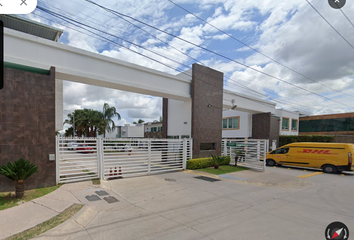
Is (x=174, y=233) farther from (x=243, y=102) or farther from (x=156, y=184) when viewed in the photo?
(x=243, y=102)

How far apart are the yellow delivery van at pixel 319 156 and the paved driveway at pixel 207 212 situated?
4.37 metres

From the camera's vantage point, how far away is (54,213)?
16.4ft

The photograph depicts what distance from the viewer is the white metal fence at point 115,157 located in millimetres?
8312

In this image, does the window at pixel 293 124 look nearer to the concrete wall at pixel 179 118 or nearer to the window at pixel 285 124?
the window at pixel 285 124

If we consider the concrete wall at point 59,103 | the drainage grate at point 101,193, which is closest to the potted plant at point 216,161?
the drainage grate at point 101,193

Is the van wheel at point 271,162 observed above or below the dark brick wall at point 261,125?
below

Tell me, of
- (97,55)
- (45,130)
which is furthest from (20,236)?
(97,55)

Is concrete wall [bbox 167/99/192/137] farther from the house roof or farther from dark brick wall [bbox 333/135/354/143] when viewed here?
dark brick wall [bbox 333/135/354/143]

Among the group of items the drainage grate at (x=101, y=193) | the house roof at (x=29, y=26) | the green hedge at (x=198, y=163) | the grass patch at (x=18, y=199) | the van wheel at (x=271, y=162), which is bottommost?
the van wheel at (x=271, y=162)

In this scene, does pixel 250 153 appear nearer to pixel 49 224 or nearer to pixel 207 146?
pixel 207 146

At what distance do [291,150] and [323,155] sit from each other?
2.08m

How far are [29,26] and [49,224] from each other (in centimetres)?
1418

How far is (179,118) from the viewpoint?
1534cm

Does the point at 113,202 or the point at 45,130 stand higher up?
the point at 45,130
